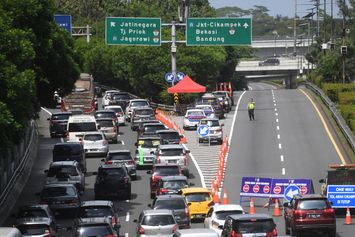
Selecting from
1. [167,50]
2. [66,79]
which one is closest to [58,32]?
[66,79]

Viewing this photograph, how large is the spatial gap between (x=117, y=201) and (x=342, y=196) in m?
10.7

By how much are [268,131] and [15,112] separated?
3299 cm

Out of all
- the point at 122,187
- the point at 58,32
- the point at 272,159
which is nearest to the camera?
the point at 122,187

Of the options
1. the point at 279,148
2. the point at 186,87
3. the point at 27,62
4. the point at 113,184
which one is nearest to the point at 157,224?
the point at 27,62

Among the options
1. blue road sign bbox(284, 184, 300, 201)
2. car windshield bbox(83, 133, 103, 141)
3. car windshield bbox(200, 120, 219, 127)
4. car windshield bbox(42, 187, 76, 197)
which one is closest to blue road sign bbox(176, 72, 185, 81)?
car windshield bbox(200, 120, 219, 127)

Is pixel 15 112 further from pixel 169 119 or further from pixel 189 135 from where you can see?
pixel 169 119

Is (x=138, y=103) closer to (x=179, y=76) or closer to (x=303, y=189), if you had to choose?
(x=179, y=76)

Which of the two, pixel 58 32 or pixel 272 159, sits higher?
pixel 58 32

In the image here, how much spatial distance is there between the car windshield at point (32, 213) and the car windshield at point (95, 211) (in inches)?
52.2

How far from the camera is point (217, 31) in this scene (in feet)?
246

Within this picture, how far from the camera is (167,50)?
289 ft

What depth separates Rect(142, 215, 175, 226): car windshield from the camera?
3234cm

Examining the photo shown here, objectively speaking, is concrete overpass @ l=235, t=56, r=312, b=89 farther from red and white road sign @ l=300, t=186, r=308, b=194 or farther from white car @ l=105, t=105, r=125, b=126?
red and white road sign @ l=300, t=186, r=308, b=194

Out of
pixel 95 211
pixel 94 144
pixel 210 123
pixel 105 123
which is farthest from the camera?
pixel 105 123
